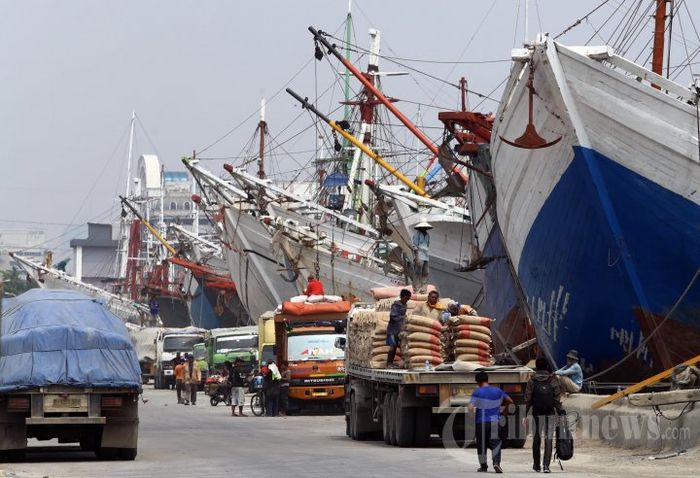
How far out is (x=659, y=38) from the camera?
2973cm

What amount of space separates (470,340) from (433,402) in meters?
1.55

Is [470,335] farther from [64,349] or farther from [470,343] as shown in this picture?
[64,349]

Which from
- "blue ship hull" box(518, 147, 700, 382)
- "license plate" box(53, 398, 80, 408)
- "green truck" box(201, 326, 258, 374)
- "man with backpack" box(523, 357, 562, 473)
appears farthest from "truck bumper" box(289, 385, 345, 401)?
"man with backpack" box(523, 357, 562, 473)

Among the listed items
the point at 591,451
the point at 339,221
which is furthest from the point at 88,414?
the point at 339,221

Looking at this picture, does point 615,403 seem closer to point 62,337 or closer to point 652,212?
point 652,212

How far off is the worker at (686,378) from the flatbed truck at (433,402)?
209cm

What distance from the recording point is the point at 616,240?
25.6 m

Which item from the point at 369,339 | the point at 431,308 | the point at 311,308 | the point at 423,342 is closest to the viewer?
the point at 423,342

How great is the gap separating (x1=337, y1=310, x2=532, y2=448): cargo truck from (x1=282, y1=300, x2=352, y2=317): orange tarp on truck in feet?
42.8

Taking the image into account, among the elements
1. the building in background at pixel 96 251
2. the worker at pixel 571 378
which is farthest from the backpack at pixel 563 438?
the building in background at pixel 96 251

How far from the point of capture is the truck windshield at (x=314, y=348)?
1470 inches

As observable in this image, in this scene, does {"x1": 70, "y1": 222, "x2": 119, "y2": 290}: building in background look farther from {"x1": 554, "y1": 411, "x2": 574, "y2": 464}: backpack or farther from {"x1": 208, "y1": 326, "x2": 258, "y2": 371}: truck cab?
{"x1": 554, "y1": 411, "x2": 574, "y2": 464}: backpack

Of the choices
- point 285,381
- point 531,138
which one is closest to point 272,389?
point 285,381

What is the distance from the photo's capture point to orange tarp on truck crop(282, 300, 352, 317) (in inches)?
1517
